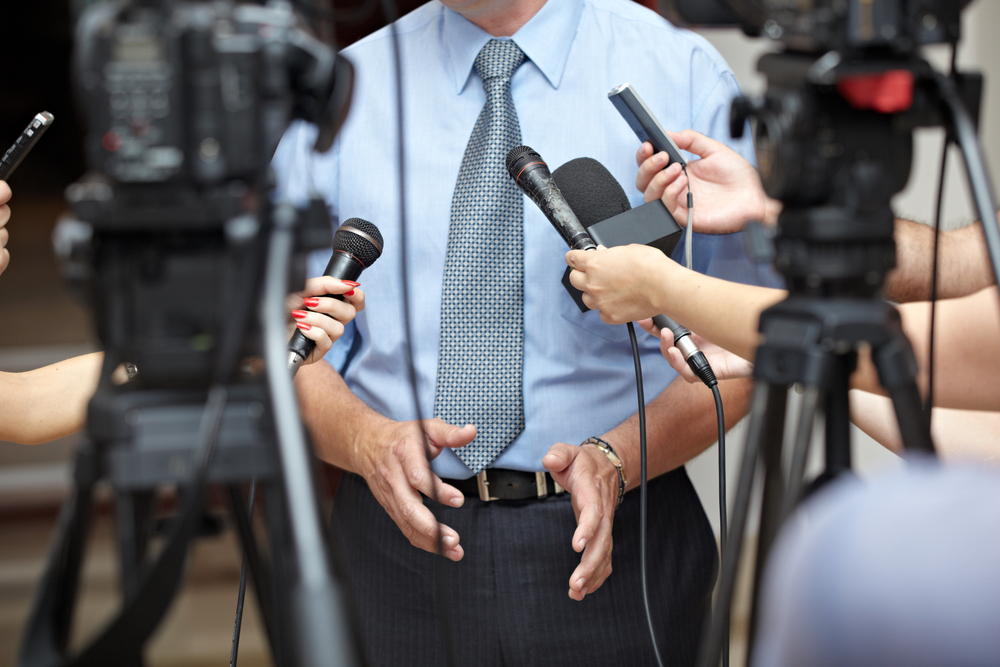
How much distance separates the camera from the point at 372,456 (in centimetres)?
117

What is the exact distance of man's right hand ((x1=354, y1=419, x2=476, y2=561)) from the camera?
107cm

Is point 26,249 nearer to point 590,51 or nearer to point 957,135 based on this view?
point 590,51

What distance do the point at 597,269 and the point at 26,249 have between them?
29.6ft

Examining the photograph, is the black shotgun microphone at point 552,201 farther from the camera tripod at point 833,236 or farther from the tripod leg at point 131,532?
the tripod leg at point 131,532

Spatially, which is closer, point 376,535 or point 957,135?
point 957,135

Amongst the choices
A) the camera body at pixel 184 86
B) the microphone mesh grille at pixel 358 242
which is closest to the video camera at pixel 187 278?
the camera body at pixel 184 86

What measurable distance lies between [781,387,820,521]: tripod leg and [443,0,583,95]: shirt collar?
77 cm

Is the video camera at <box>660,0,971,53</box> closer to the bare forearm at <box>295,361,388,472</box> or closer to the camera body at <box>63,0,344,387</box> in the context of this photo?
the camera body at <box>63,0,344,387</box>

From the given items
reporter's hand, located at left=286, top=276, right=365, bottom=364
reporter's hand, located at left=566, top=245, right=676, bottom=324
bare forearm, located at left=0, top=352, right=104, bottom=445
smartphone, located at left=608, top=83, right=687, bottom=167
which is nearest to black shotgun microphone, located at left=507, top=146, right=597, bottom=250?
reporter's hand, located at left=566, top=245, right=676, bottom=324

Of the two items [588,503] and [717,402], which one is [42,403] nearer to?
[588,503]

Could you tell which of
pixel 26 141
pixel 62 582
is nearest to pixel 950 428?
pixel 62 582

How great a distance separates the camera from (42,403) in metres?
1.03

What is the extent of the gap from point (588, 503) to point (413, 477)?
23 cm

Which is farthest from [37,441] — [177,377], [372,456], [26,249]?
[26,249]
